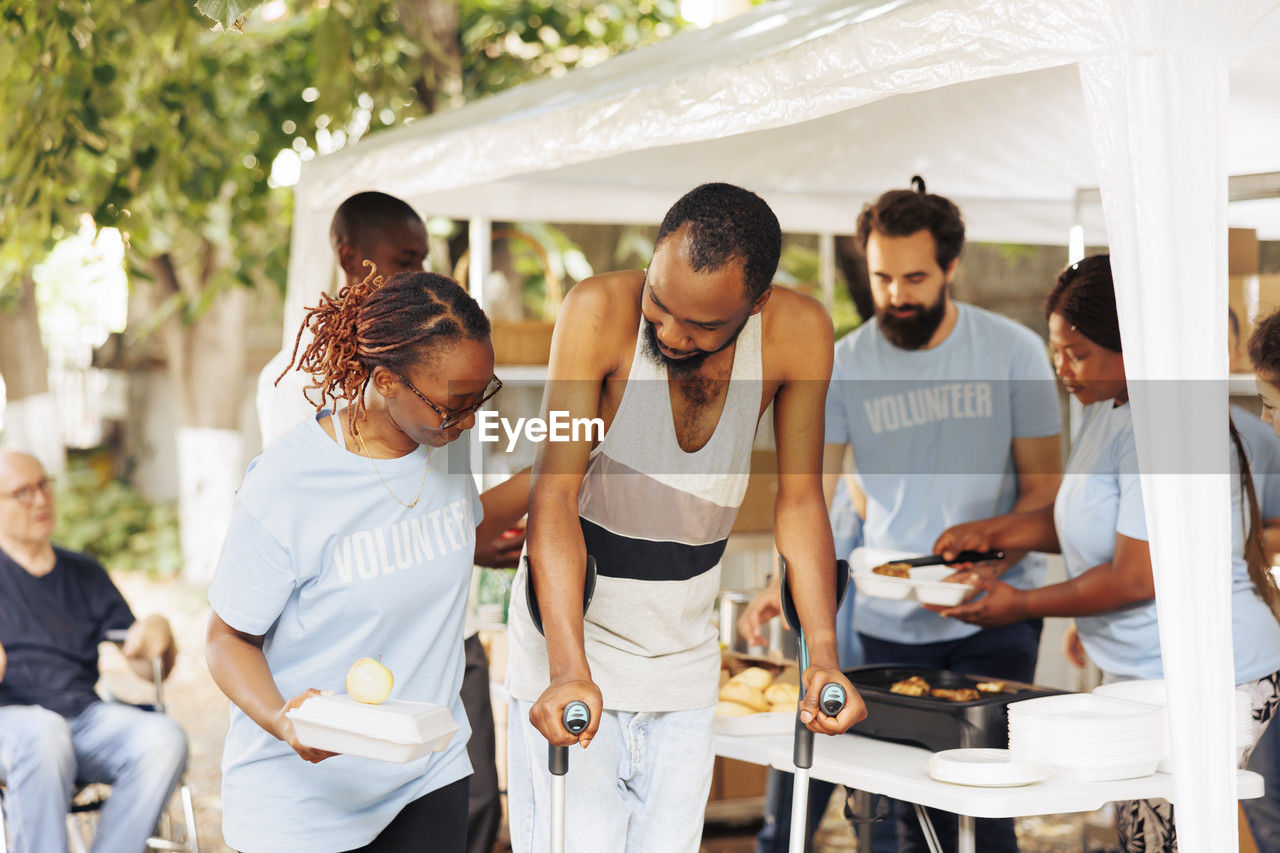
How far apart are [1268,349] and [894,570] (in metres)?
0.99

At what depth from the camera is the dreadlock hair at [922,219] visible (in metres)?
3.56

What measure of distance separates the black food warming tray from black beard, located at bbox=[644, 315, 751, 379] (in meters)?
0.89

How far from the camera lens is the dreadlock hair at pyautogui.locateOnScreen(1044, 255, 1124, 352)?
2.98m

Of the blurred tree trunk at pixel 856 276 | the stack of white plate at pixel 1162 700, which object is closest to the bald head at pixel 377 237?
the stack of white plate at pixel 1162 700

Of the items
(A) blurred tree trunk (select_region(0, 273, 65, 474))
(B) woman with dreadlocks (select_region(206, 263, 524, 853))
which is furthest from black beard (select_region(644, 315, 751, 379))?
(A) blurred tree trunk (select_region(0, 273, 65, 474))

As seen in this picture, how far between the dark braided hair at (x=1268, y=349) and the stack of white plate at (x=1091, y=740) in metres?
0.67

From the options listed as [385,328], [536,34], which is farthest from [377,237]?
[536,34]

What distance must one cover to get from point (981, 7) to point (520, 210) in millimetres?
2919

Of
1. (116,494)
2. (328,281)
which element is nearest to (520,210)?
(328,281)

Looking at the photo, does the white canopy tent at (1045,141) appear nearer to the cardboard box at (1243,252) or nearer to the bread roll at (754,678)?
the cardboard box at (1243,252)

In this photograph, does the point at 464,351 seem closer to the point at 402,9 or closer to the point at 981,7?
the point at 981,7

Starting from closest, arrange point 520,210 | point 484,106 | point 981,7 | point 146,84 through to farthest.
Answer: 1. point 981,7
2. point 484,106
3. point 520,210
4. point 146,84

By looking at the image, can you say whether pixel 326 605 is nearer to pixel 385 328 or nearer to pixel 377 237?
pixel 385 328

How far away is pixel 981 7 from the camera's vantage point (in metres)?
2.19
